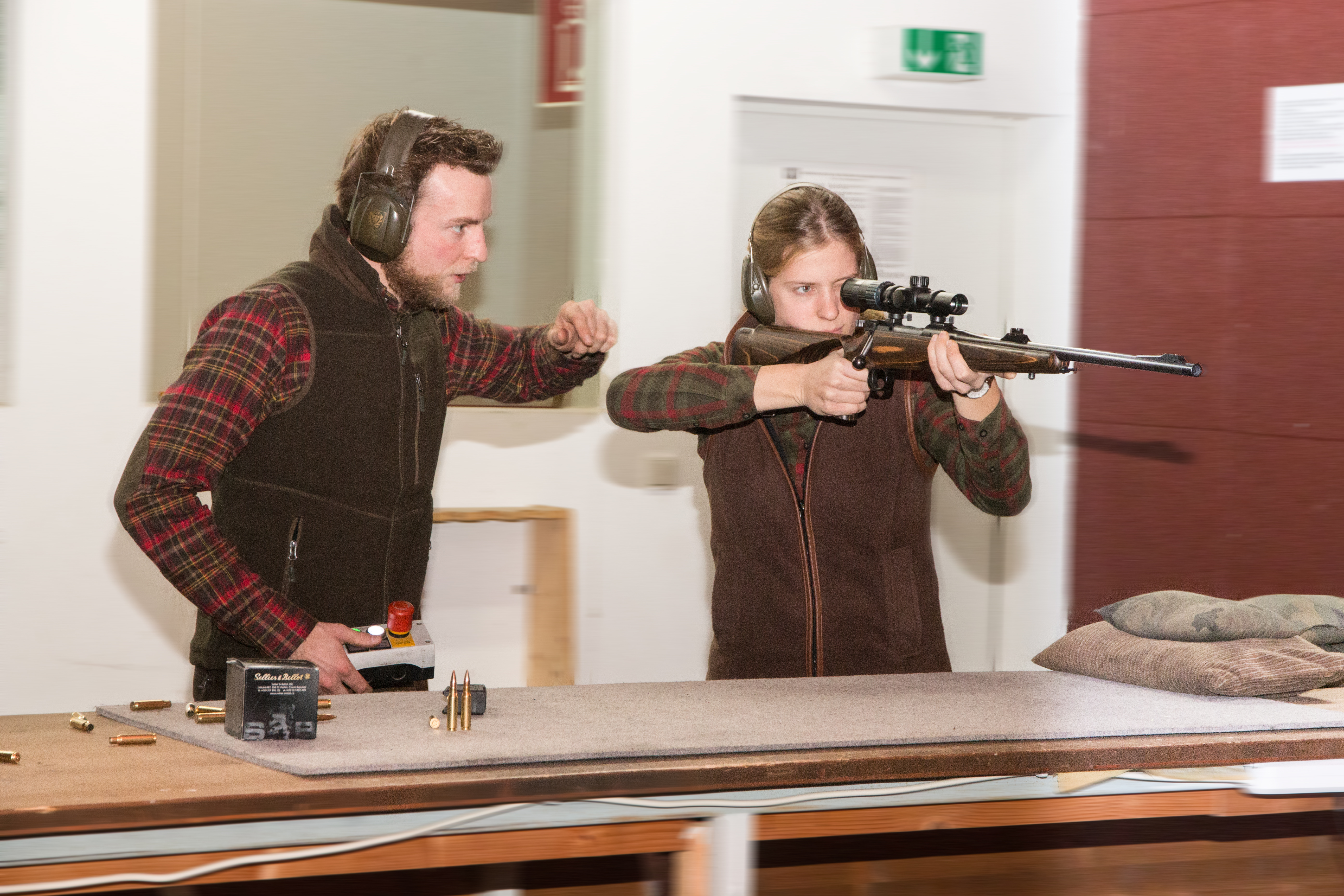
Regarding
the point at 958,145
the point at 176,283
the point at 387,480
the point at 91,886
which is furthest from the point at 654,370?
the point at 958,145

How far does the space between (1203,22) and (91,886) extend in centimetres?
340

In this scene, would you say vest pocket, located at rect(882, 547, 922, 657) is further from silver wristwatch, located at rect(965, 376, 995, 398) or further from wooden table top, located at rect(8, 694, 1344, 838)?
wooden table top, located at rect(8, 694, 1344, 838)

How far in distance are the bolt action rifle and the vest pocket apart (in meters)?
0.27

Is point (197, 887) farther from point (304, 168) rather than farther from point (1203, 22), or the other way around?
point (1203, 22)

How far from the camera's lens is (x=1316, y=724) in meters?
1.70

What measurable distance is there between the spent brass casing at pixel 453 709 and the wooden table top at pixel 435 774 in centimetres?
15

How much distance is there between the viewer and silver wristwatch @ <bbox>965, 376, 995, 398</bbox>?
1956mm

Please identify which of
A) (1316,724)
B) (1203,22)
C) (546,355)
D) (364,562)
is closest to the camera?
(1316,724)

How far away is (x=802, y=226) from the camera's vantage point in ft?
6.82

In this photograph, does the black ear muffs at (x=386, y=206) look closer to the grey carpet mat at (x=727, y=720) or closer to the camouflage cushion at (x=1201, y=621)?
the grey carpet mat at (x=727, y=720)

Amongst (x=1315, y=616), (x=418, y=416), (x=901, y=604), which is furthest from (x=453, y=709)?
(x=1315, y=616)

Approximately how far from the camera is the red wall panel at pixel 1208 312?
340cm

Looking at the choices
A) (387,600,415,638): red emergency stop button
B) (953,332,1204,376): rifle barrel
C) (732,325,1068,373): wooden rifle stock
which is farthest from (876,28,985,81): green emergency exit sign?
(387,600,415,638): red emergency stop button

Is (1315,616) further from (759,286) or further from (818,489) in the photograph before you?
(759,286)
